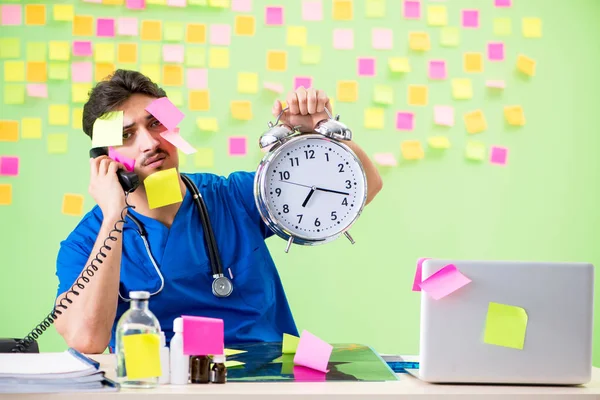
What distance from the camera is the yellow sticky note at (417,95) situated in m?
2.98

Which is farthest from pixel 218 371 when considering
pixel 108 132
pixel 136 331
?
pixel 108 132

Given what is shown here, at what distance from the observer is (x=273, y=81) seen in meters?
2.93

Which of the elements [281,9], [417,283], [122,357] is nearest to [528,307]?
[417,283]

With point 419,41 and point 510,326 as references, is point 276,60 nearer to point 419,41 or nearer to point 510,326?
point 419,41

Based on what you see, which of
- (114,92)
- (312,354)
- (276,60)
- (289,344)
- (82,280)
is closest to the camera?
(312,354)

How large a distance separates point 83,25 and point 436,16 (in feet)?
4.40

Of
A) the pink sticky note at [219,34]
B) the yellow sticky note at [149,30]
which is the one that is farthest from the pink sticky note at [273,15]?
the yellow sticky note at [149,30]

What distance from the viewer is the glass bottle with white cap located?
1166mm

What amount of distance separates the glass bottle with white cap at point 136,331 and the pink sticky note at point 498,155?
206cm

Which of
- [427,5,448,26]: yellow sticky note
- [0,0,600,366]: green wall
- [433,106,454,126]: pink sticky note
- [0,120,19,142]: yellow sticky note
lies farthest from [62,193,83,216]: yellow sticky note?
[427,5,448,26]: yellow sticky note

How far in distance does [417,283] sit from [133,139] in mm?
975

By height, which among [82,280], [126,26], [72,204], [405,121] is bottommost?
[82,280]

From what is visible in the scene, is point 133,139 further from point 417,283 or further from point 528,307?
point 528,307

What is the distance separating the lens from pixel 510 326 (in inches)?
48.1
